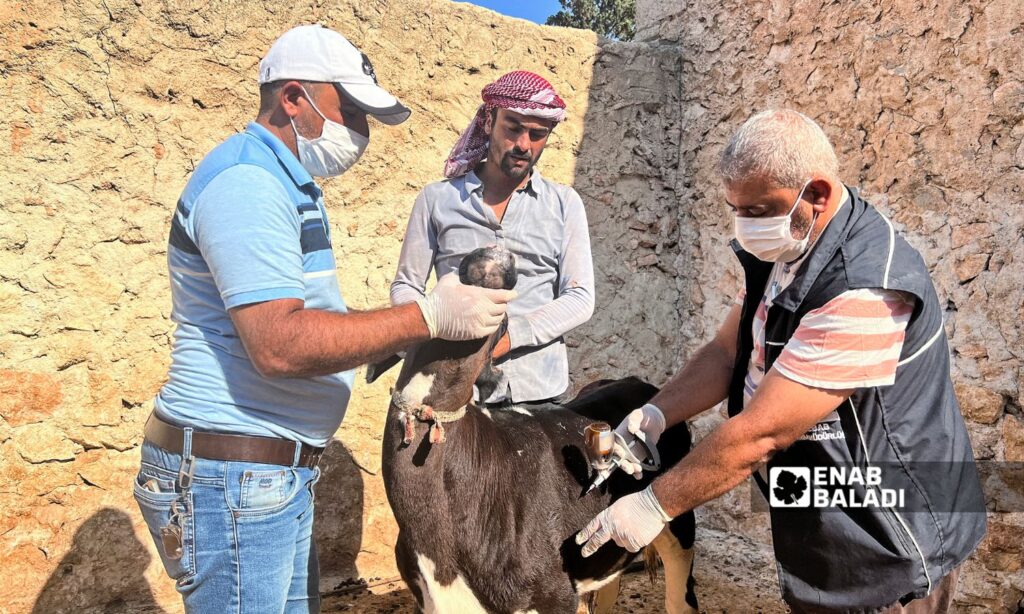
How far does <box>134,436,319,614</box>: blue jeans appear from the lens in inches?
70.4

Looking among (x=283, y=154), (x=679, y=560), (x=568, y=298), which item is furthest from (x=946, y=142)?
(x=283, y=154)

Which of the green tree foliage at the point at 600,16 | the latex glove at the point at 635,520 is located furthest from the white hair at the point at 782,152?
the green tree foliage at the point at 600,16

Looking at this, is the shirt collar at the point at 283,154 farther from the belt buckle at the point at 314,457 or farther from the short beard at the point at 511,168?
the short beard at the point at 511,168

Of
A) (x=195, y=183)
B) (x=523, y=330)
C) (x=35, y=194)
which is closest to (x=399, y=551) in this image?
(x=523, y=330)

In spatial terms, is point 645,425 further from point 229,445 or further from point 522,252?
point 229,445

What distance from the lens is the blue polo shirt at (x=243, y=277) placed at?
169cm

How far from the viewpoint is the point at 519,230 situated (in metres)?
3.09

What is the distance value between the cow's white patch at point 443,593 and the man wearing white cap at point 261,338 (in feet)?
1.67

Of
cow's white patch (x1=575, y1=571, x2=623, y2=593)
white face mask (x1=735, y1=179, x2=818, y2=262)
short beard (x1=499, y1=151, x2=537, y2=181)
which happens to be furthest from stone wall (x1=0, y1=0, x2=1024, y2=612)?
white face mask (x1=735, y1=179, x2=818, y2=262)

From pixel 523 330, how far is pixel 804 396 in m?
1.17

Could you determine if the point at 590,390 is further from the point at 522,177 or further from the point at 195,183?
the point at 195,183

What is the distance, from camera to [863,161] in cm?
451

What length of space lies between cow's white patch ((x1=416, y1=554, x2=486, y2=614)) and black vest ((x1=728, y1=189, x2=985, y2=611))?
103cm

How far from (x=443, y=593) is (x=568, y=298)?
1.23 meters
